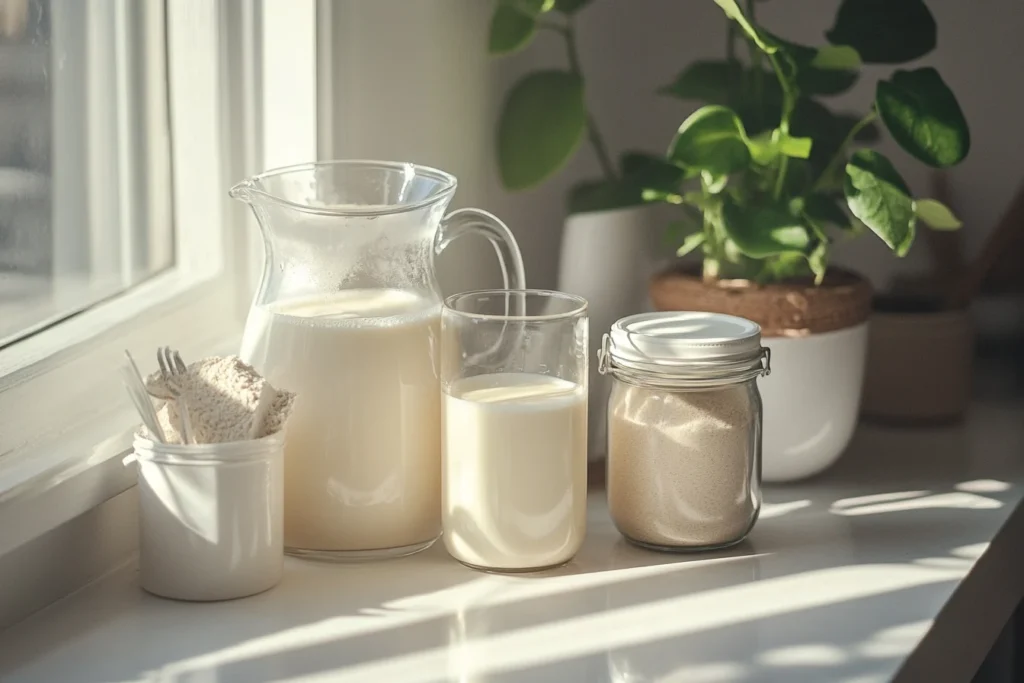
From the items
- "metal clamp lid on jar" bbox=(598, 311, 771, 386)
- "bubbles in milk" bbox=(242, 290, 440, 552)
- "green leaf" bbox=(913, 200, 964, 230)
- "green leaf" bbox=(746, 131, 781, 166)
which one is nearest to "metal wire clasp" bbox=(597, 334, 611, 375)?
"metal clamp lid on jar" bbox=(598, 311, 771, 386)

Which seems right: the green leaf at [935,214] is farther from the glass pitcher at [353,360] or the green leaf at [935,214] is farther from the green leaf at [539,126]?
the glass pitcher at [353,360]

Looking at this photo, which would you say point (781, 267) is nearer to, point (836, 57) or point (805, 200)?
point (805, 200)

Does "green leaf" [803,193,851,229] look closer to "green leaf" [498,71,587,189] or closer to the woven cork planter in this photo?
the woven cork planter

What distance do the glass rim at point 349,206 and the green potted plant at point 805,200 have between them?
0.23 meters

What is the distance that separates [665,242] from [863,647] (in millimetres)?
528

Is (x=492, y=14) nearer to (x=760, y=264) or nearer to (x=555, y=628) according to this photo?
(x=760, y=264)

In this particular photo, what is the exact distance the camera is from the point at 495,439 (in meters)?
0.99

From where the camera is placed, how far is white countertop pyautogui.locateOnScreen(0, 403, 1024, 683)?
2.80 ft

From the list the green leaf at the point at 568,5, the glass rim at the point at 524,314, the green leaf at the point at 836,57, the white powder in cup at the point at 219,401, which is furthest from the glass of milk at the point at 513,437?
the green leaf at the point at 568,5

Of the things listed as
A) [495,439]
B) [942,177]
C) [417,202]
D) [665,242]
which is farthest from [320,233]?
[942,177]

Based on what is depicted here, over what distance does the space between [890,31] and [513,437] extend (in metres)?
0.55

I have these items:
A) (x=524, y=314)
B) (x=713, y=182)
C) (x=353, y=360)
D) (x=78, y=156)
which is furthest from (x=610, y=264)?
(x=78, y=156)

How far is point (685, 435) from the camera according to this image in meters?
1.03

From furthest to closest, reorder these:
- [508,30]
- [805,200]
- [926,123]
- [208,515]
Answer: [508,30] < [805,200] < [926,123] < [208,515]
